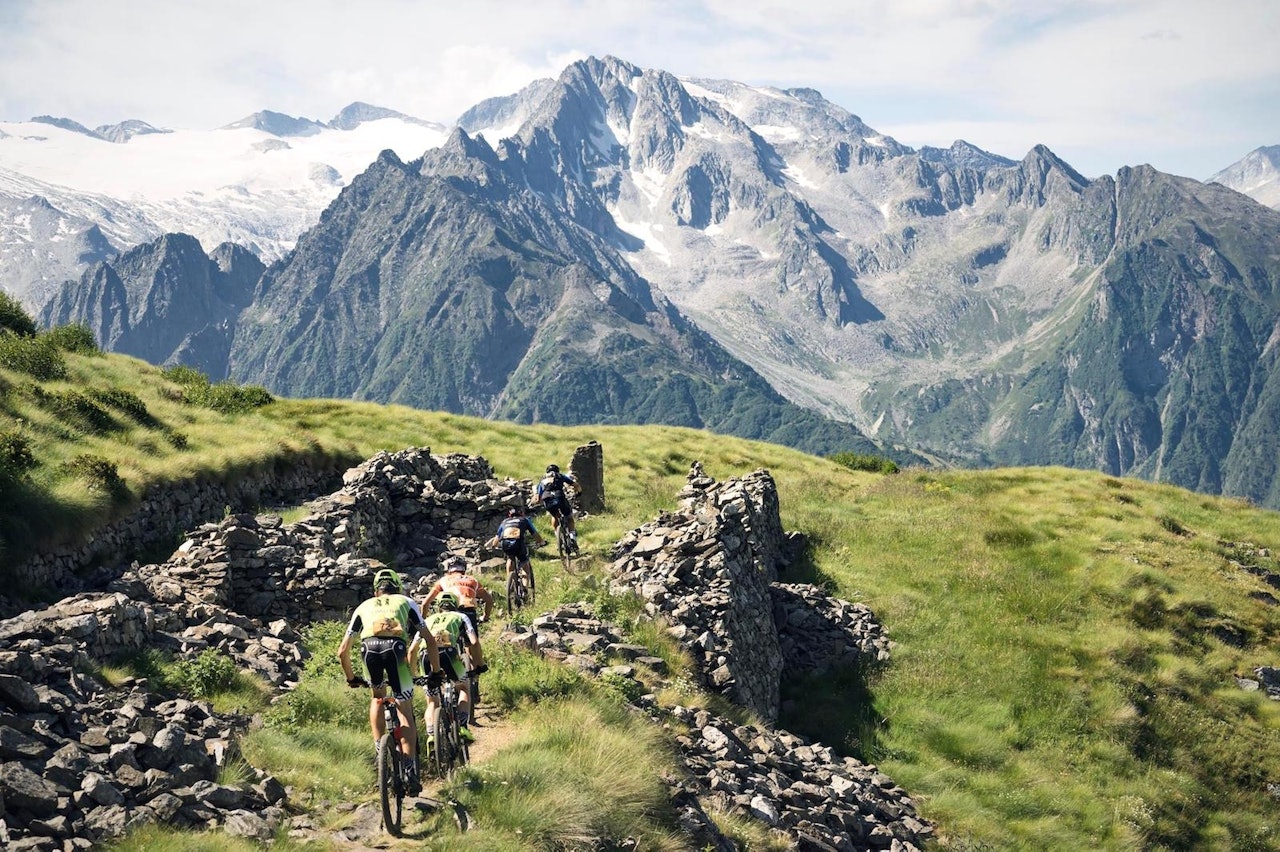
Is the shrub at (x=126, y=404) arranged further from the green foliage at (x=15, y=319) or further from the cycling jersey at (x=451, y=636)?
the cycling jersey at (x=451, y=636)

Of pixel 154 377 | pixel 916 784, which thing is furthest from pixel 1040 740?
pixel 154 377

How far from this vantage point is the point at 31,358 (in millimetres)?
32531

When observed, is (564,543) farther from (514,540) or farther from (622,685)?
(622,685)

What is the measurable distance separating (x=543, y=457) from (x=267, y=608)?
26955mm

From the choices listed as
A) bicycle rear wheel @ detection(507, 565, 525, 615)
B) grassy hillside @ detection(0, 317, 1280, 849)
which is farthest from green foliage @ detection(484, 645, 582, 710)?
bicycle rear wheel @ detection(507, 565, 525, 615)

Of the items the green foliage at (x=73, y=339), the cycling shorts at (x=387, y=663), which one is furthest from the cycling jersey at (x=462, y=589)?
the green foliage at (x=73, y=339)

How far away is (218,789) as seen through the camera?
12.2 meters

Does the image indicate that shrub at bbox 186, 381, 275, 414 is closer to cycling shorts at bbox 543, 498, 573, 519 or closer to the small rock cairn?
cycling shorts at bbox 543, 498, 573, 519

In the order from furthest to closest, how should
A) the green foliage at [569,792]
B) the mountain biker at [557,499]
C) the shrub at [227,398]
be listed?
the shrub at [227,398]
the mountain biker at [557,499]
the green foliage at [569,792]

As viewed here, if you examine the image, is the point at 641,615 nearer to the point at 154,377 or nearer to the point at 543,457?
the point at 543,457

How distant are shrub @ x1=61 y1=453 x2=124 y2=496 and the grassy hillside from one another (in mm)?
98

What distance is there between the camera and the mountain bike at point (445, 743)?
45.6 feet

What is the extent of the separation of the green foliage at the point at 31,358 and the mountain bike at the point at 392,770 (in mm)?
26635

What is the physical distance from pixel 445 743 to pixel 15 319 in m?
36.9
